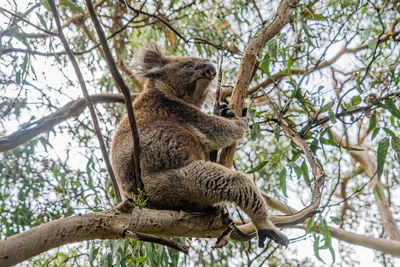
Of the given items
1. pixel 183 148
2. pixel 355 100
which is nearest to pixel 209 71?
pixel 183 148

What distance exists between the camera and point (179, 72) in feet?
11.1

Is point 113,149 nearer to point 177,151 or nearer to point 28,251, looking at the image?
point 177,151

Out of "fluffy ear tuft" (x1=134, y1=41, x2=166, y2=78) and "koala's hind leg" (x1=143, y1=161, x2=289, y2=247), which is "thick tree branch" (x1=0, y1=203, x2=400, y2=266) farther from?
"fluffy ear tuft" (x1=134, y1=41, x2=166, y2=78)

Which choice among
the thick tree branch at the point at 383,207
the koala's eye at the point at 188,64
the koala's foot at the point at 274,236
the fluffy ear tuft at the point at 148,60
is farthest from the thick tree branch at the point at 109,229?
the thick tree branch at the point at 383,207

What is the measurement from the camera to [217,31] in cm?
540

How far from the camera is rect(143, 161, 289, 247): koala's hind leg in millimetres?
2373

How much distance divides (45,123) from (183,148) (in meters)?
1.28

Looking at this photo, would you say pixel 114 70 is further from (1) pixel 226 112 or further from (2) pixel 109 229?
(1) pixel 226 112

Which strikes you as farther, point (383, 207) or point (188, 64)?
point (383, 207)

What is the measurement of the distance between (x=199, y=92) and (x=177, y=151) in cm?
92

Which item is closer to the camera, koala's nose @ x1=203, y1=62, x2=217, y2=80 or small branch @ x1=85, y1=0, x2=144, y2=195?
small branch @ x1=85, y1=0, x2=144, y2=195

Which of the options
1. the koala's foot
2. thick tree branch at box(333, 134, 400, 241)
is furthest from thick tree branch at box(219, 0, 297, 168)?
thick tree branch at box(333, 134, 400, 241)

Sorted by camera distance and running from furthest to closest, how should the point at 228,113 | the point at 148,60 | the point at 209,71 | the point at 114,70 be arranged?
the point at 148,60
the point at 209,71
the point at 228,113
the point at 114,70

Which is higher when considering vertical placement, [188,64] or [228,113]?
[188,64]
